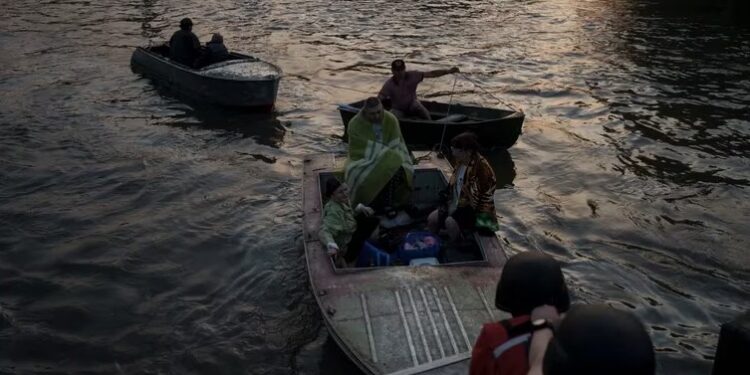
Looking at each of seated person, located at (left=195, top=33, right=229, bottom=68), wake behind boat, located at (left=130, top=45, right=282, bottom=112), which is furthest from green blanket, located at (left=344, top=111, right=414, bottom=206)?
seated person, located at (left=195, top=33, right=229, bottom=68)

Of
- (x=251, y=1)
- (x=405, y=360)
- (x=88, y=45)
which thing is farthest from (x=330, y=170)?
(x=251, y=1)

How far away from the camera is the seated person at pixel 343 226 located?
267 inches

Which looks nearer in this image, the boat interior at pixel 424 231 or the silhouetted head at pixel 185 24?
the boat interior at pixel 424 231

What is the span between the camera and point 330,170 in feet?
28.6

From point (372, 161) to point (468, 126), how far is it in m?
3.43

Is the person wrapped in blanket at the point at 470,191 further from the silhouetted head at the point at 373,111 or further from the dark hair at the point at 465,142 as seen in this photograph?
the silhouetted head at the point at 373,111

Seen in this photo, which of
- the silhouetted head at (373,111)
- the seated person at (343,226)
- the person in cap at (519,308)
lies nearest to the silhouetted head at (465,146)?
the seated person at (343,226)

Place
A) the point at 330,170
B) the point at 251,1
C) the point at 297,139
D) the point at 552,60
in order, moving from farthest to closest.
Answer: the point at 251,1, the point at 552,60, the point at 297,139, the point at 330,170

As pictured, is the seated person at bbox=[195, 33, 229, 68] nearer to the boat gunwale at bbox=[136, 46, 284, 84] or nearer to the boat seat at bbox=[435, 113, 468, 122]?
the boat gunwale at bbox=[136, 46, 284, 84]

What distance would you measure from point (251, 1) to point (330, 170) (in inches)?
774

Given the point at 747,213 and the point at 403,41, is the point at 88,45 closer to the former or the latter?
the point at 403,41

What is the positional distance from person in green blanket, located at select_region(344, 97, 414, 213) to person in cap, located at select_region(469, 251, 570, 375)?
4.89 metres

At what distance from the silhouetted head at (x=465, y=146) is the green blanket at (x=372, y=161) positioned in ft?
4.21

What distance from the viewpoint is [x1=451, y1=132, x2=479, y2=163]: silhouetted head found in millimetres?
6727
